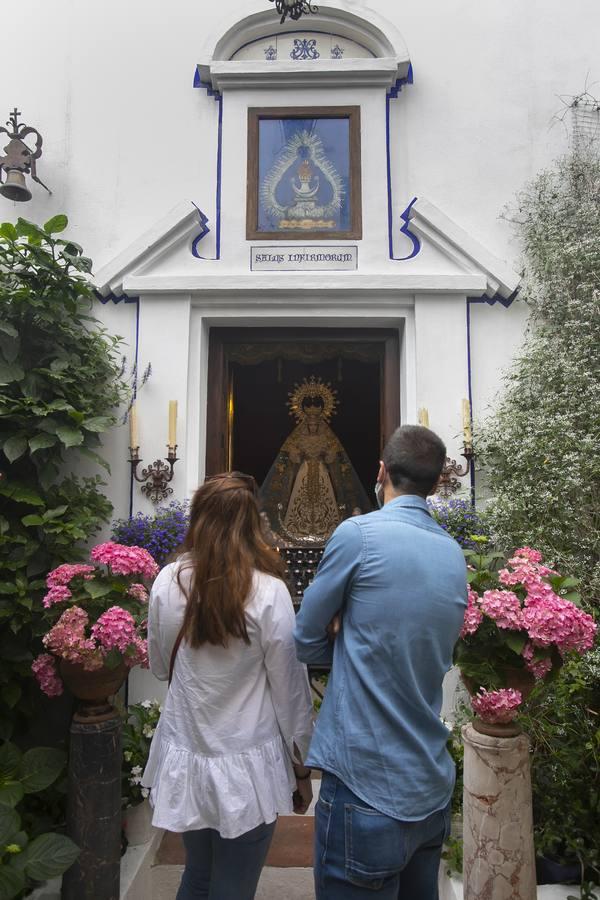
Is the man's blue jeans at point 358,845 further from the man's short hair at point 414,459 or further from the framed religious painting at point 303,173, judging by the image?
the framed religious painting at point 303,173

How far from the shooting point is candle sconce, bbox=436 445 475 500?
4012 millimetres

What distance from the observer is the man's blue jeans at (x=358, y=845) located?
151 cm

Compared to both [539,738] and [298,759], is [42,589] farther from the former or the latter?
[539,738]

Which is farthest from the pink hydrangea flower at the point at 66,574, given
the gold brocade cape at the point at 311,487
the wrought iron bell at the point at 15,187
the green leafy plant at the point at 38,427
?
the wrought iron bell at the point at 15,187

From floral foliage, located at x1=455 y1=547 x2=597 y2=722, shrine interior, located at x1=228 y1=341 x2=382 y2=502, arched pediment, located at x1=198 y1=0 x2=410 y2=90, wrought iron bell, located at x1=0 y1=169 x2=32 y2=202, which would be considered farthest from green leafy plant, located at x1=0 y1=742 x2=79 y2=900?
arched pediment, located at x1=198 y1=0 x2=410 y2=90

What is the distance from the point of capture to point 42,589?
11.3ft

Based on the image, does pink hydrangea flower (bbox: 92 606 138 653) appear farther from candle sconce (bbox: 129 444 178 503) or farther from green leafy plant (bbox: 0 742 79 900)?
candle sconce (bbox: 129 444 178 503)

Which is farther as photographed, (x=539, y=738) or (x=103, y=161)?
(x=103, y=161)

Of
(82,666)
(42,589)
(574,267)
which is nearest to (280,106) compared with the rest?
(574,267)

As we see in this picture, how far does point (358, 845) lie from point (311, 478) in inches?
158

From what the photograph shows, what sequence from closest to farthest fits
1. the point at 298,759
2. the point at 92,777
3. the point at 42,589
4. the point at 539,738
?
the point at 298,759 < the point at 92,777 < the point at 539,738 < the point at 42,589

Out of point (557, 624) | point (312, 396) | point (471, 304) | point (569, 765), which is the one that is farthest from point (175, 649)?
point (312, 396)

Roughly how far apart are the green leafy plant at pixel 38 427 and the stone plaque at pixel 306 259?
109cm

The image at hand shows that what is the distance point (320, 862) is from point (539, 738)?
1.78 m
